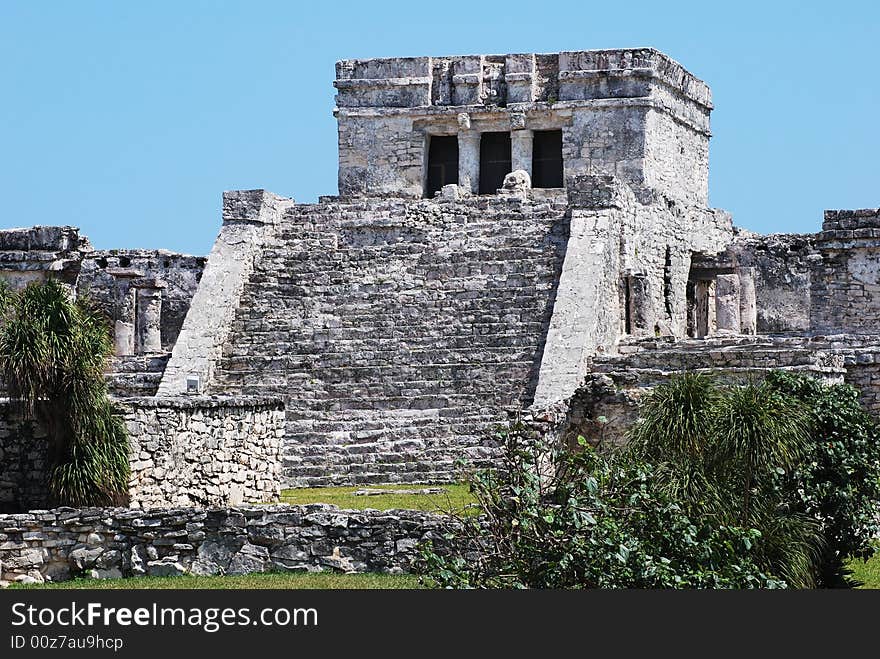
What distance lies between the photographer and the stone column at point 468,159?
29094 millimetres

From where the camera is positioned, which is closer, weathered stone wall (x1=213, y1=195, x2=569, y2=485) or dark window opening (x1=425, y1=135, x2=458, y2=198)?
weathered stone wall (x1=213, y1=195, x2=569, y2=485)

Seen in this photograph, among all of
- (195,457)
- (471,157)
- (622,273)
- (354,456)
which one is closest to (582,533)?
(195,457)

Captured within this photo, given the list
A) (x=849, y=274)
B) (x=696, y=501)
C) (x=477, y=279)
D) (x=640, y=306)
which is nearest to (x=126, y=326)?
(x=477, y=279)

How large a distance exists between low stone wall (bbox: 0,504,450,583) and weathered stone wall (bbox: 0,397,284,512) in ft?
8.21

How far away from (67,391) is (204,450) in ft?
4.58

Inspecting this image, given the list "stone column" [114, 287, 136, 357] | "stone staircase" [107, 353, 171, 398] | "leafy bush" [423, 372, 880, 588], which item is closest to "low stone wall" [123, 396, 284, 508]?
"leafy bush" [423, 372, 880, 588]

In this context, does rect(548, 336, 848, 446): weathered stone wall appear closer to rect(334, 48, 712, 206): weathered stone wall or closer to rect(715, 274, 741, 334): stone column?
rect(715, 274, 741, 334): stone column

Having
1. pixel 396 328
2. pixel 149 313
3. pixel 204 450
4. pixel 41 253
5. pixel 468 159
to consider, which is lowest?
pixel 204 450

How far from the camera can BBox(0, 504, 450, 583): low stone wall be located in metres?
12.5

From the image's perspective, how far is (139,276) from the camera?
25688 mm

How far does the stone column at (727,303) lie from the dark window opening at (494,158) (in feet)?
14.4

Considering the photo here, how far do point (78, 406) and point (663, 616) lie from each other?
25.2 feet

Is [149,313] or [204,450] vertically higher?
[149,313]

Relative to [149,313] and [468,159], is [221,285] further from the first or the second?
[468,159]
